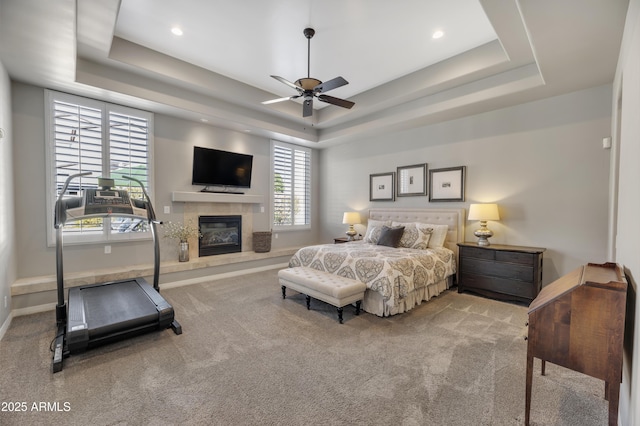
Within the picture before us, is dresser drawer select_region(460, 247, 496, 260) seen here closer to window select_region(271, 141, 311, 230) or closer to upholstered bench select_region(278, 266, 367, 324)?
upholstered bench select_region(278, 266, 367, 324)

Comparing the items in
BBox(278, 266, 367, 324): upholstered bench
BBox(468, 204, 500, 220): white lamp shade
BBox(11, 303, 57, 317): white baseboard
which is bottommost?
BBox(11, 303, 57, 317): white baseboard

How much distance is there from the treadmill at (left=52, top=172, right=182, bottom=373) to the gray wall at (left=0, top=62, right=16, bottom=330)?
1.99 ft

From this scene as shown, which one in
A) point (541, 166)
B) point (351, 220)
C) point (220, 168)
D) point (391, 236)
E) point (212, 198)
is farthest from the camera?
point (351, 220)

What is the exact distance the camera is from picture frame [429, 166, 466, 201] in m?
5.00

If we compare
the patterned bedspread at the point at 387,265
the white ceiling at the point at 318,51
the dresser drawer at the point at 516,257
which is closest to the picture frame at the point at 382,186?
the white ceiling at the point at 318,51

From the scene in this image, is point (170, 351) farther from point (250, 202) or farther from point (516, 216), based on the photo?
point (516, 216)

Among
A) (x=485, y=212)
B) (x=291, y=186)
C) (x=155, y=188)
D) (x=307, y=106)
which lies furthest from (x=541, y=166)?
(x=155, y=188)

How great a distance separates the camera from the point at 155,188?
194 inches

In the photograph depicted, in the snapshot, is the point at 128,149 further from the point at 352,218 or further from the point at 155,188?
the point at 352,218

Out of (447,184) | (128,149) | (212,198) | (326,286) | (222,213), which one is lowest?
(326,286)

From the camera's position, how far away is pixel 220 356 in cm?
259

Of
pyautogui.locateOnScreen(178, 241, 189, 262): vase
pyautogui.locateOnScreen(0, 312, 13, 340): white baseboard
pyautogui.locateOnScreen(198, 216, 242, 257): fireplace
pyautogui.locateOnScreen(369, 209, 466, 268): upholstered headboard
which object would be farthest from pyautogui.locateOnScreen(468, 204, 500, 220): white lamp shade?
pyautogui.locateOnScreen(0, 312, 13, 340): white baseboard

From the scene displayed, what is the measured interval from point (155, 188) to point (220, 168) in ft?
3.98

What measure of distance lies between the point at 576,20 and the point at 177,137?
5492 millimetres
